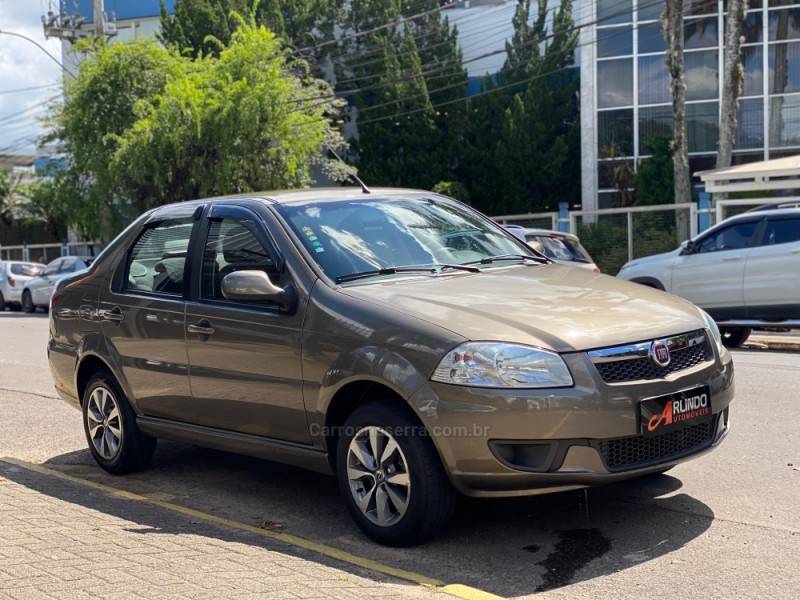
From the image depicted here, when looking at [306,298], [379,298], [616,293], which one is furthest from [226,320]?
[616,293]

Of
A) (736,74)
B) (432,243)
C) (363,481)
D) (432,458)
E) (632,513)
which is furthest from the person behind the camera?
(736,74)

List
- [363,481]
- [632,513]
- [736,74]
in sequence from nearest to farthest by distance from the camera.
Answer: [363,481], [632,513], [736,74]

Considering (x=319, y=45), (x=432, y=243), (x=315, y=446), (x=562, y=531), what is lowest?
(x=562, y=531)

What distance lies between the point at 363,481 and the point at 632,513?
150cm

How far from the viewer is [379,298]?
5.33m

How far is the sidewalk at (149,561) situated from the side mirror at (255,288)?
4.06ft

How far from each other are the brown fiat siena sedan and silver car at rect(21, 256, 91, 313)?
22.3 meters

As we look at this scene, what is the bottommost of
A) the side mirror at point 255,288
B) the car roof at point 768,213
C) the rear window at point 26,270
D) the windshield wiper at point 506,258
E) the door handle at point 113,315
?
the rear window at point 26,270

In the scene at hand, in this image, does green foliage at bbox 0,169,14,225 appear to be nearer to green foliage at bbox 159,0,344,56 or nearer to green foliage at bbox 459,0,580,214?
green foliage at bbox 159,0,344,56

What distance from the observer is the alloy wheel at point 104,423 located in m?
7.12

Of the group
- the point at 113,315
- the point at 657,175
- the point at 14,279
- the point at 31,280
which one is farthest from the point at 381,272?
the point at 14,279

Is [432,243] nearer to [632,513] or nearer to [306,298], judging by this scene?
[306,298]

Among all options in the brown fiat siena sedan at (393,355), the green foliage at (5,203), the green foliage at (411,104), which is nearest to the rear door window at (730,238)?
the brown fiat siena sedan at (393,355)

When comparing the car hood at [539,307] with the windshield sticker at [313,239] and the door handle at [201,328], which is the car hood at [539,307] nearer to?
the windshield sticker at [313,239]
